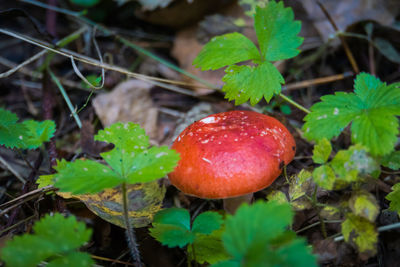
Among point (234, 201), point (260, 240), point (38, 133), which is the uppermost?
point (38, 133)

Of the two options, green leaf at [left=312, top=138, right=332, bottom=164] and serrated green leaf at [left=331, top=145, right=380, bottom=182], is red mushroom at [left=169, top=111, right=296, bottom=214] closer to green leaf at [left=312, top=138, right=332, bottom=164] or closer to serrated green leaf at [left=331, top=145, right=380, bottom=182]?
green leaf at [left=312, top=138, right=332, bottom=164]

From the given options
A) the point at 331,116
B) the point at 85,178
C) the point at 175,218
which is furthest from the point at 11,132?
the point at 331,116

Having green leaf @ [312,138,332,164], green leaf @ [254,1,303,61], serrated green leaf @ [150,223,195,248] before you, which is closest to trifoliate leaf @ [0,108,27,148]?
serrated green leaf @ [150,223,195,248]

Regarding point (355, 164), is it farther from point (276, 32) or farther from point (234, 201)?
point (276, 32)

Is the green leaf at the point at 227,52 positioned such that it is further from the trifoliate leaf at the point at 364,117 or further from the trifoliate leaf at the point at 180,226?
the trifoliate leaf at the point at 180,226

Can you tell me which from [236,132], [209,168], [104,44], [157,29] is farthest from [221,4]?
[209,168]

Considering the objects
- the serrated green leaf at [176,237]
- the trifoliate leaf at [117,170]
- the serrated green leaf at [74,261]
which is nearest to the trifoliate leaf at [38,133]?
the trifoliate leaf at [117,170]
